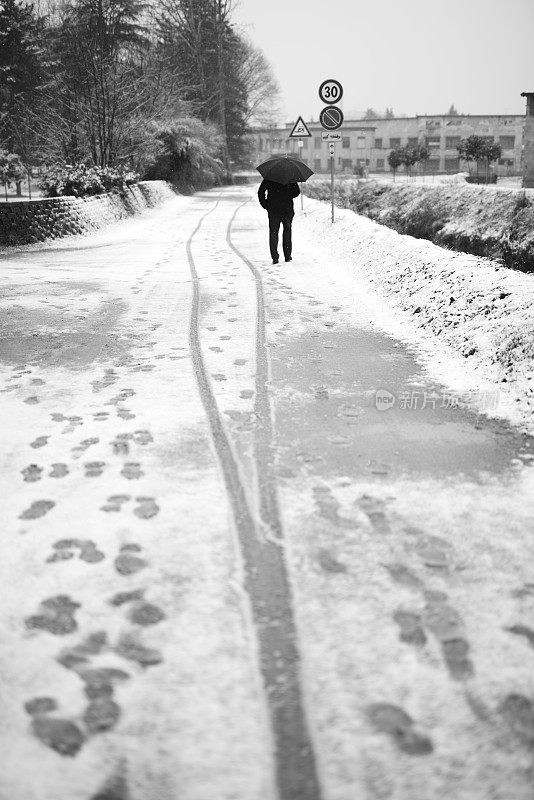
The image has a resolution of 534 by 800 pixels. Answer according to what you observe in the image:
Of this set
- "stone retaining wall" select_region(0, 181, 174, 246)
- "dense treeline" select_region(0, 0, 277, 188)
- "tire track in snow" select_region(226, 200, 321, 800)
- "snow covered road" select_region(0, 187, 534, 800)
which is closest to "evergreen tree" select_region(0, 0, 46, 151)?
"dense treeline" select_region(0, 0, 277, 188)

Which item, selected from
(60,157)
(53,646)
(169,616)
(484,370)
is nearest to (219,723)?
(169,616)

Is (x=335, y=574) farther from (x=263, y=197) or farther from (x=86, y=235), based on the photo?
(x=86, y=235)

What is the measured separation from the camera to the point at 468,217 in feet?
45.0

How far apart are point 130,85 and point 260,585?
25186 mm

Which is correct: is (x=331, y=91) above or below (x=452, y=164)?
below

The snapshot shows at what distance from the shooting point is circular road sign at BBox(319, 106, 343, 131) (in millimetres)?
13766

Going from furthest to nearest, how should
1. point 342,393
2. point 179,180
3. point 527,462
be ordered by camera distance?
point 179,180 → point 342,393 → point 527,462

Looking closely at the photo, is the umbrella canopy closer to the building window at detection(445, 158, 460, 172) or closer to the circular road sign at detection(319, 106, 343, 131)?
the circular road sign at detection(319, 106, 343, 131)

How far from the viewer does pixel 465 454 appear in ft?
12.8

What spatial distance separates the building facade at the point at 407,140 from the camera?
9119cm

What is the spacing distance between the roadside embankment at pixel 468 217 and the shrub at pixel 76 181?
8.20 meters

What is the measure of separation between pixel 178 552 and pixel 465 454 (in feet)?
6.34

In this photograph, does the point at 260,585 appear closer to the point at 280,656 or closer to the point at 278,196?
the point at 280,656

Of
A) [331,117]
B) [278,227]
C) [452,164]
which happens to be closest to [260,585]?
[278,227]
